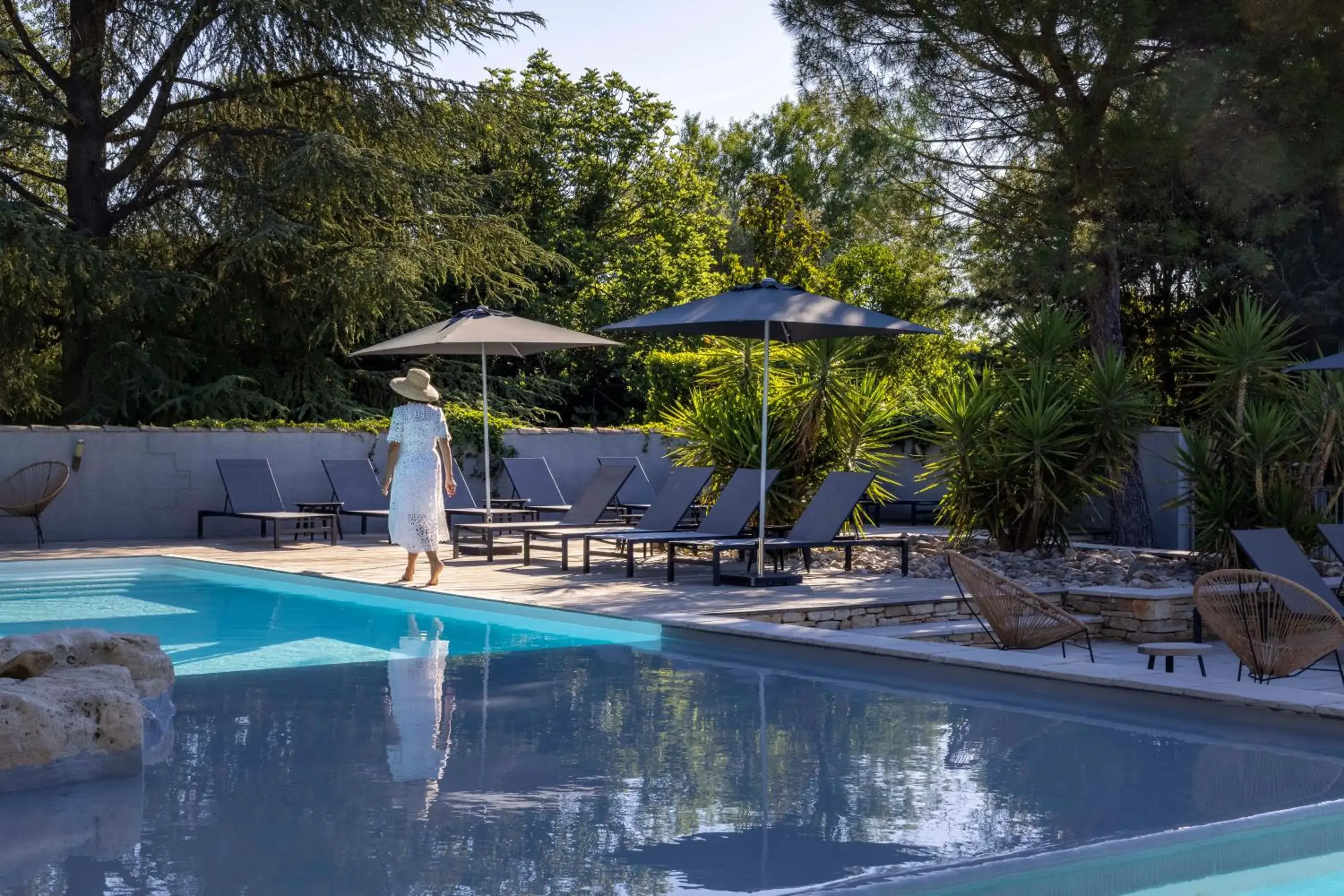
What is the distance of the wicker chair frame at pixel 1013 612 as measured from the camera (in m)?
8.03

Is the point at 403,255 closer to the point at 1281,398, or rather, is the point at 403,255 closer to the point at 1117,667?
the point at 1281,398

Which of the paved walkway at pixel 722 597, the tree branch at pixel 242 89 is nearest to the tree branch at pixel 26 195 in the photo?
the tree branch at pixel 242 89

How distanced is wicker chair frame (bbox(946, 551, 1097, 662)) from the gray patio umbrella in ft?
20.5

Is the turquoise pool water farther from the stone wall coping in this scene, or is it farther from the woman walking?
the stone wall coping

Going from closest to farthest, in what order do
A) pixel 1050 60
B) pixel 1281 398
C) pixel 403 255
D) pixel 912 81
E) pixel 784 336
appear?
pixel 784 336 < pixel 1281 398 < pixel 1050 60 < pixel 912 81 < pixel 403 255

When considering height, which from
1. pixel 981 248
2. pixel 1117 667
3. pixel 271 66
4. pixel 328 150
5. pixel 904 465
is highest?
pixel 271 66

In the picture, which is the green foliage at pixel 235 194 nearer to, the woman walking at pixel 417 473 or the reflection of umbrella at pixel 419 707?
the woman walking at pixel 417 473

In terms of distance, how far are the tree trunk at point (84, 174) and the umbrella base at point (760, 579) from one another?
12.0 m

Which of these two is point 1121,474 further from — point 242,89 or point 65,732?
point 242,89

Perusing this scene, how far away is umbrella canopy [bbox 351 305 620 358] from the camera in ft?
46.3

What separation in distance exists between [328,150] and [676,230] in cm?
1525

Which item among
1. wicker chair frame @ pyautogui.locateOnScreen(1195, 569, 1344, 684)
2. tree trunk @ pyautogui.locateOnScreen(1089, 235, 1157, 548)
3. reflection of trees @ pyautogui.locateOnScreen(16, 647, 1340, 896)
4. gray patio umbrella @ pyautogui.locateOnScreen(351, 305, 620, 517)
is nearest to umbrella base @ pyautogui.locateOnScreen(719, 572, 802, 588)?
gray patio umbrella @ pyautogui.locateOnScreen(351, 305, 620, 517)

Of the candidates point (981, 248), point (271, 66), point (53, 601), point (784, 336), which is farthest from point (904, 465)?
point (53, 601)

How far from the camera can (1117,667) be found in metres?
7.12
